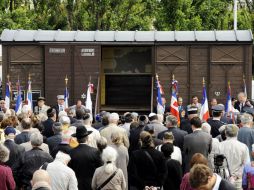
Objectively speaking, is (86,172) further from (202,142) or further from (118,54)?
(118,54)

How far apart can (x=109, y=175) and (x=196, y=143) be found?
2.53m

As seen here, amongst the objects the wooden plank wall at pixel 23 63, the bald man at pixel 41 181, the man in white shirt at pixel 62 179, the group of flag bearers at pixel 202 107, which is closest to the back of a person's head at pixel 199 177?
the bald man at pixel 41 181

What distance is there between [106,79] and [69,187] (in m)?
17.6

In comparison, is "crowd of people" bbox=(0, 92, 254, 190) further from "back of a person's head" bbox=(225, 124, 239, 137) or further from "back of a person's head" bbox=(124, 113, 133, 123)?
"back of a person's head" bbox=(124, 113, 133, 123)

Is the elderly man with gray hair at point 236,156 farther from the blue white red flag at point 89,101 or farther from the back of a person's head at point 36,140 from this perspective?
the blue white red flag at point 89,101

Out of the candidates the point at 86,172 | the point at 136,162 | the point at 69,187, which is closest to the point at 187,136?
the point at 136,162

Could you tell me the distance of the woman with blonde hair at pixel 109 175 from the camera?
9.27m

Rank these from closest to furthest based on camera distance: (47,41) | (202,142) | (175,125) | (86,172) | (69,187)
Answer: (69,187) < (86,172) < (202,142) < (175,125) < (47,41)

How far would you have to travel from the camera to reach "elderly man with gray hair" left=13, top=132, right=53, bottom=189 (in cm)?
1007

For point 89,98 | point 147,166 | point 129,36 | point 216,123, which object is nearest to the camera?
point 147,166

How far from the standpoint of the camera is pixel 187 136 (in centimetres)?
1155

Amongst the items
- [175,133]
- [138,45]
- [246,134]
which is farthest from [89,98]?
[246,134]

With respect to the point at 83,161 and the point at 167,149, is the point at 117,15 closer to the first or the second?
the point at 167,149

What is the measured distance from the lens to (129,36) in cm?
2381
